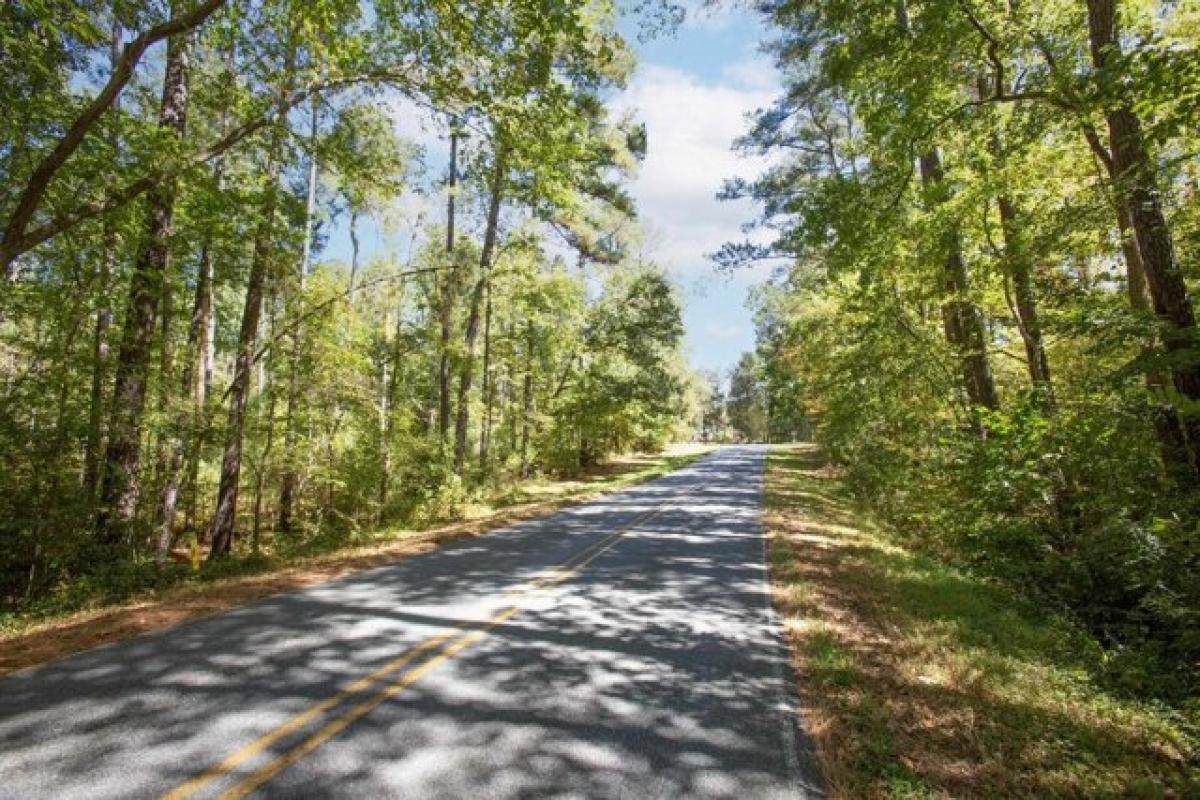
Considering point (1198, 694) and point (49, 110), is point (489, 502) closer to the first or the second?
point (49, 110)

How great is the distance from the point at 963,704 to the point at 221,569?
1031cm

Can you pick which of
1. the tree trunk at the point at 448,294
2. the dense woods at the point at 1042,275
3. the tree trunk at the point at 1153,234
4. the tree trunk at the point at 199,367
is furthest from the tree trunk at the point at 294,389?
the tree trunk at the point at 1153,234

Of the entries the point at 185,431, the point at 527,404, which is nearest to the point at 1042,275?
the point at 185,431

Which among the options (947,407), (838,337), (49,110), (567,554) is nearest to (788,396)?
(838,337)

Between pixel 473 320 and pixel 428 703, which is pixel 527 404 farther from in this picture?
pixel 428 703

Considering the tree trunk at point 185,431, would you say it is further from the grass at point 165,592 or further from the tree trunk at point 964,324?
the tree trunk at point 964,324

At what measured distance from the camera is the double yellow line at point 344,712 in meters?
3.37

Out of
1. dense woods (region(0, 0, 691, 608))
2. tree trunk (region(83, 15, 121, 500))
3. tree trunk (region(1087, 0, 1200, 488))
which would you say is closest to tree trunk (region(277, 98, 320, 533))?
dense woods (region(0, 0, 691, 608))

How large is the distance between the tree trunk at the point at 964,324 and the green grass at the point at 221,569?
35.7 feet

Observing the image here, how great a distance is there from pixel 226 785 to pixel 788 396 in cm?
3445

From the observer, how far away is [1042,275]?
13.2 meters

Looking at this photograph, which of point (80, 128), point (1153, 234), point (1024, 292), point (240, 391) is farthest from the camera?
point (240, 391)

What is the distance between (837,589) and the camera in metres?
8.38

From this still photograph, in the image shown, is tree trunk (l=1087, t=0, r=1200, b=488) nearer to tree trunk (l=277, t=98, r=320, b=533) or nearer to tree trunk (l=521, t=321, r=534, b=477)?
tree trunk (l=277, t=98, r=320, b=533)
